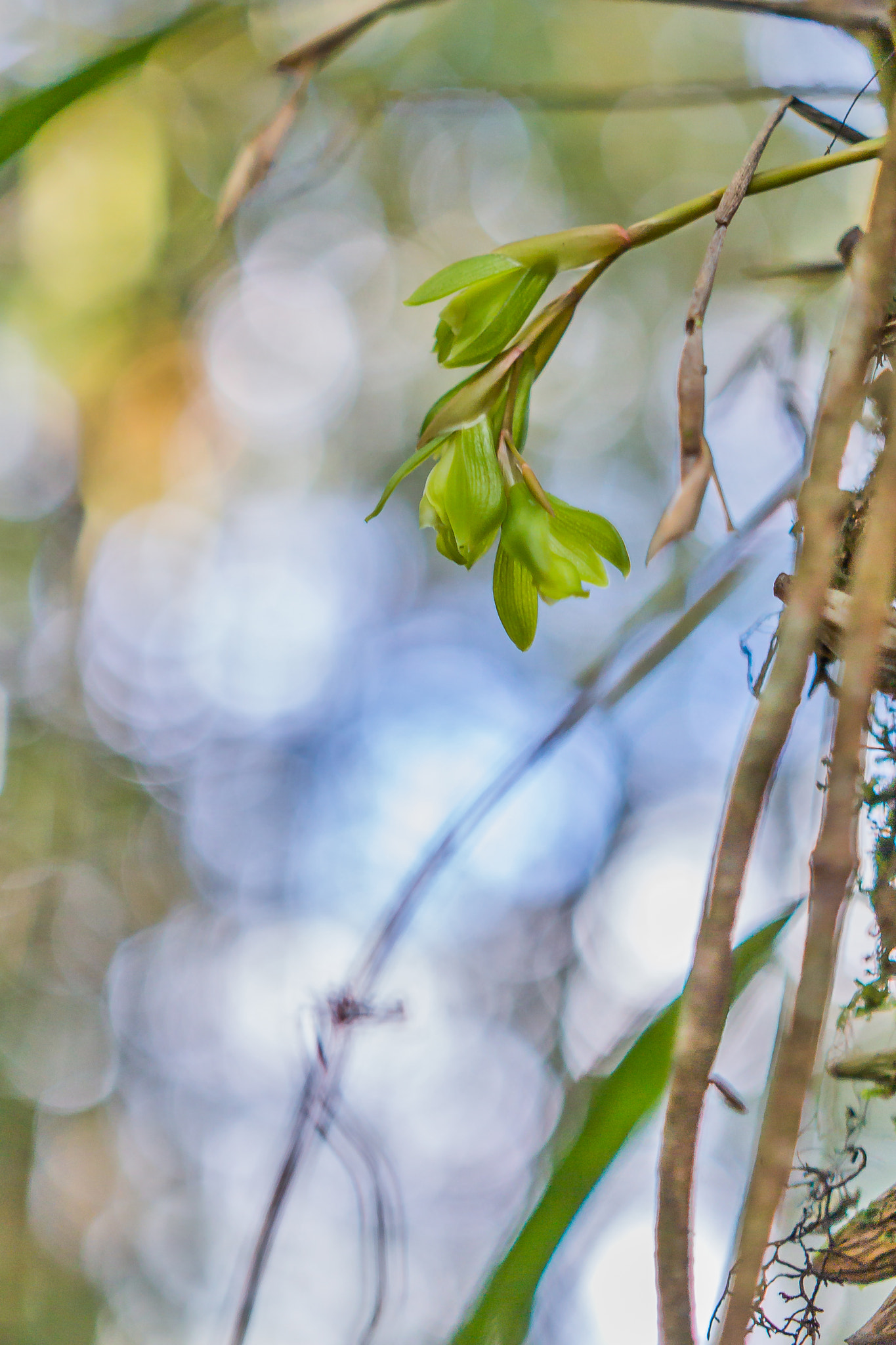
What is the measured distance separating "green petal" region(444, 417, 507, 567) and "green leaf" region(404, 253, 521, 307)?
3cm

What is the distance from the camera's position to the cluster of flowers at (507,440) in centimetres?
19

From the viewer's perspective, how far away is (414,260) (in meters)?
2.23

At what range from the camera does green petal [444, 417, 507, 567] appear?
21cm

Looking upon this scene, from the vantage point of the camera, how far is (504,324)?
0.20 m

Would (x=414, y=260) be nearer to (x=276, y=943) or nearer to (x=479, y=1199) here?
(x=276, y=943)

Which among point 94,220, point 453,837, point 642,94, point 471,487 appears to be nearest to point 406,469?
point 471,487

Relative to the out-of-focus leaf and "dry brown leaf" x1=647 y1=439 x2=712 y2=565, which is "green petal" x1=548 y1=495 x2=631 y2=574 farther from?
the out-of-focus leaf

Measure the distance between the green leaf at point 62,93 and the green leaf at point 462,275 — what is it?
0.13m

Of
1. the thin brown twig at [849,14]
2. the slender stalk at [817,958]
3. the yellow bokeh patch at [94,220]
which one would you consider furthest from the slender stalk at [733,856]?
the yellow bokeh patch at [94,220]

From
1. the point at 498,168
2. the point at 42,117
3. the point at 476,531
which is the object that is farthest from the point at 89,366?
the point at 476,531

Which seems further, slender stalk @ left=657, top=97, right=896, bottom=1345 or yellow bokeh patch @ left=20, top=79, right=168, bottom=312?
yellow bokeh patch @ left=20, top=79, right=168, bottom=312

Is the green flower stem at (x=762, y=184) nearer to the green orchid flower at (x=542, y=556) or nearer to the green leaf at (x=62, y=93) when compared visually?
the green orchid flower at (x=542, y=556)

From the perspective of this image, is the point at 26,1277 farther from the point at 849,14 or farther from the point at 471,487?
the point at 849,14

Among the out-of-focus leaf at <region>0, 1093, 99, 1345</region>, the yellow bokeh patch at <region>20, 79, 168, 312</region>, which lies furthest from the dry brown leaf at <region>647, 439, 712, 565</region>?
the out-of-focus leaf at <region>0, 1093, 99, 1345</region>
